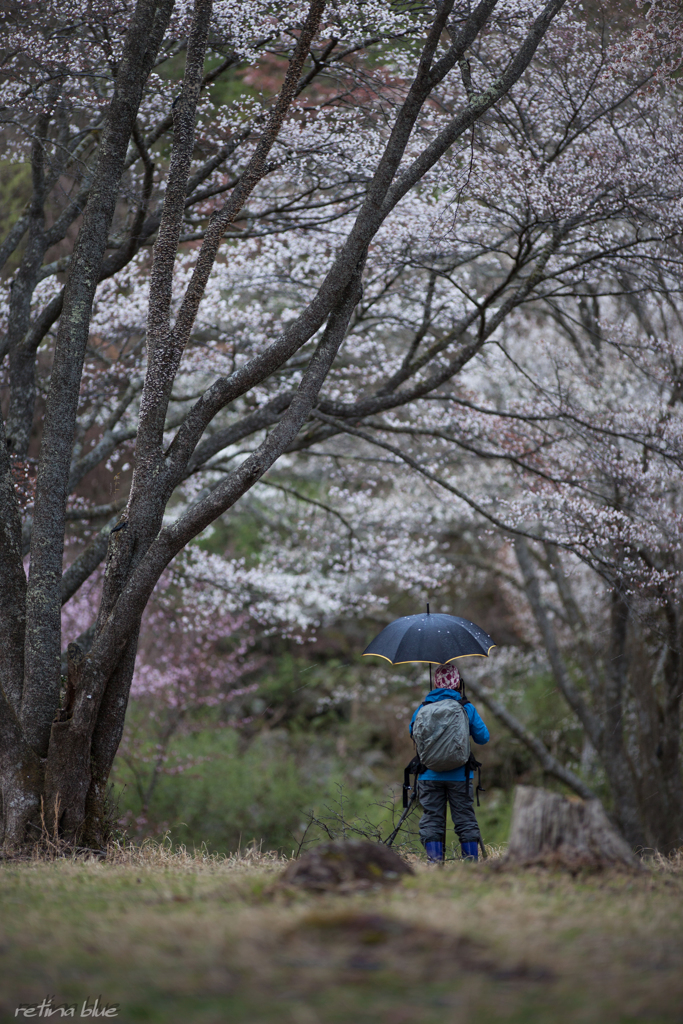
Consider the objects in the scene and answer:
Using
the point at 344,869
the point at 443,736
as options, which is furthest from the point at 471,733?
the point at 344,869

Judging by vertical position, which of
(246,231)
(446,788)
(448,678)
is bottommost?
(446,788)

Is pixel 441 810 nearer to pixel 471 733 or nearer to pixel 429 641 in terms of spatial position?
pixel 471 733

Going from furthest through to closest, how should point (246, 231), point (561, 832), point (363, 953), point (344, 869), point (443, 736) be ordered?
point (246, 231) → point (443, 736) → point (561, 832) → point (344, 869) → point (363, 953)

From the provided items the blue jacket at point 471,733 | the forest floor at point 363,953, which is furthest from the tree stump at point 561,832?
the blue jacket at point 471,733

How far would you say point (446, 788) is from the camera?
4.14 m

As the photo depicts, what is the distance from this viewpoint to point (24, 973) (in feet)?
6.76

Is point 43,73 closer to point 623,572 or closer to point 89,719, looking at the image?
point 89,719

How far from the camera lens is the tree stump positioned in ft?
9.95

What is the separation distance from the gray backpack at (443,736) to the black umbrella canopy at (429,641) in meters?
0.31

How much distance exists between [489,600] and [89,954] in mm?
11671

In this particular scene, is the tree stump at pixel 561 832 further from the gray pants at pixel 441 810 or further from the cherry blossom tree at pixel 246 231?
the cherry blossom tree at pixel 246 231

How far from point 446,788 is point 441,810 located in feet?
0.45

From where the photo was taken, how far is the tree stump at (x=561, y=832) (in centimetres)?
303

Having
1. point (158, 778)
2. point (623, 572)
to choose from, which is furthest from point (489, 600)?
Answer: point (623, 572)
